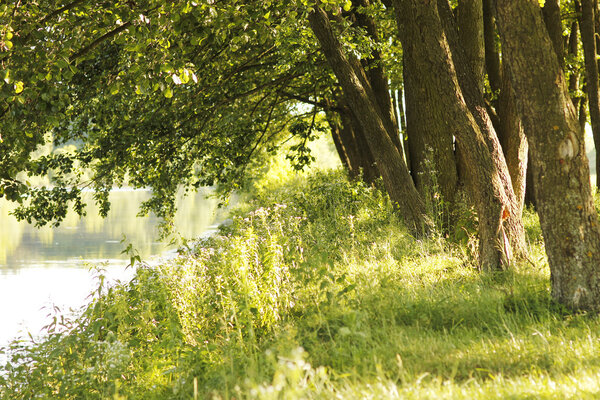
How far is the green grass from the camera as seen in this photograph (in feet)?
11.9

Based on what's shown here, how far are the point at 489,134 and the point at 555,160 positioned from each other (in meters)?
2.46

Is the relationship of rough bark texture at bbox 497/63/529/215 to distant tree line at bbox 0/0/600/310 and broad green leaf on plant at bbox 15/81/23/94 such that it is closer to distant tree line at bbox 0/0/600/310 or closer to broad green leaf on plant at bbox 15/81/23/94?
distant tree line at bbox 0/0/600/310

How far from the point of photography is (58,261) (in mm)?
20500

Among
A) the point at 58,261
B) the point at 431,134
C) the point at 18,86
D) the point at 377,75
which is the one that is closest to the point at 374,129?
the point at 431,134

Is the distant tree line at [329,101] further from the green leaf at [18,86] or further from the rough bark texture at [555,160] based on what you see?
the green leaf at [18,86]

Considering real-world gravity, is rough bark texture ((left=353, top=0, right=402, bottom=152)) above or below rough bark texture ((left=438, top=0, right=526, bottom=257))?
above

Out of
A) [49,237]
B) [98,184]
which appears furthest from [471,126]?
[49,237]

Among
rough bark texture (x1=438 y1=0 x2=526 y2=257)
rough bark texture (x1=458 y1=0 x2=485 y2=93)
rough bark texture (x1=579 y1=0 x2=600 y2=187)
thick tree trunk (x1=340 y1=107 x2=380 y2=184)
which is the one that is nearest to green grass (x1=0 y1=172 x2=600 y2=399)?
rough bark texture (x1=438 y1=0 x2=526 y2=257)

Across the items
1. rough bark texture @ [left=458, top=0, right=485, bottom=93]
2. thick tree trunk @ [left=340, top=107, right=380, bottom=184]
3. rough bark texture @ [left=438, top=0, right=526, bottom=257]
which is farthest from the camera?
thick tree trunk @ [left=340, top=107, right=380, bottom=184]

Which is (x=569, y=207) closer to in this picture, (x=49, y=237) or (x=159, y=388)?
(x=159, y=388)

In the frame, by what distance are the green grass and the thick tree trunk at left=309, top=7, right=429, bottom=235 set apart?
40.2 inches

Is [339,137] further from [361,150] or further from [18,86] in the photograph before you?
[18,86]

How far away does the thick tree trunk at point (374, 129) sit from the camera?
970 centimetres

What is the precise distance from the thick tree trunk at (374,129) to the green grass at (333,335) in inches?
40.2
